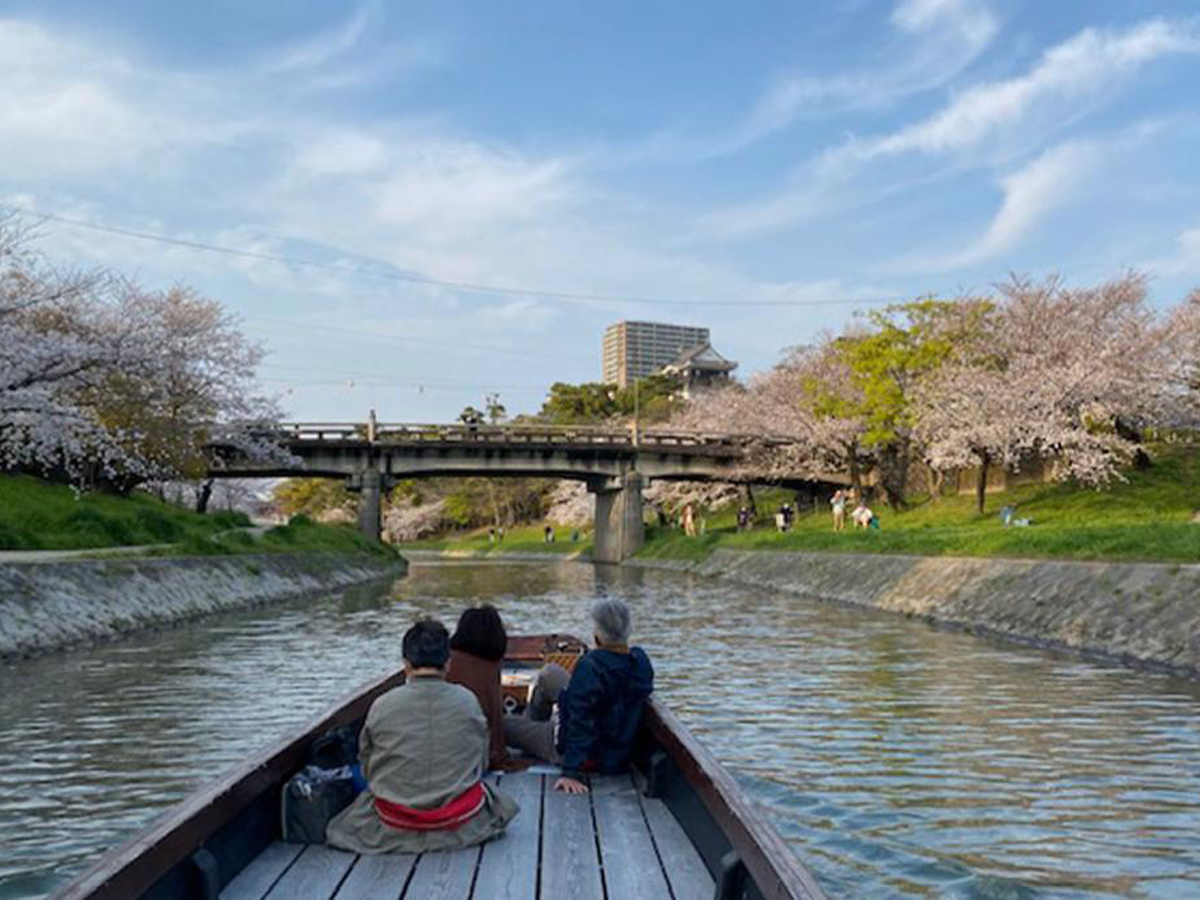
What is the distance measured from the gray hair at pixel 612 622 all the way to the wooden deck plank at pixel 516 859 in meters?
1.05

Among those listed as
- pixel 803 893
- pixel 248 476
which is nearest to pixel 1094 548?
pixel 803 893

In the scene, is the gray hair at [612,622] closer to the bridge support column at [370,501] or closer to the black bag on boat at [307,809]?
the black bag on boat at [307,809]

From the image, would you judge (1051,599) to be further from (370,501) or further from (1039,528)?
(370,501)

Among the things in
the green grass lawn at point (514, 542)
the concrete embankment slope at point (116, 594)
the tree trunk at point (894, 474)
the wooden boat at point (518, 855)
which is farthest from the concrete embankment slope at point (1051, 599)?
the green grass lawn at point (514, 542)

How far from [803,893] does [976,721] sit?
8.57m

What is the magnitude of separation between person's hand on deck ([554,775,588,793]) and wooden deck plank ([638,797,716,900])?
38 cm

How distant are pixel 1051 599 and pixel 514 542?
65964 millimetres

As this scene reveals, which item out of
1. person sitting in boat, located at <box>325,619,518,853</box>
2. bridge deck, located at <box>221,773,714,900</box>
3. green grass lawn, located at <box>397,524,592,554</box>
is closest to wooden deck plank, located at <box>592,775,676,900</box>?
bridge deck, located at <box>221,773,714,900</box>

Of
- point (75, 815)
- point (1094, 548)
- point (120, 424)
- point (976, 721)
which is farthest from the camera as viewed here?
point (120, 424)

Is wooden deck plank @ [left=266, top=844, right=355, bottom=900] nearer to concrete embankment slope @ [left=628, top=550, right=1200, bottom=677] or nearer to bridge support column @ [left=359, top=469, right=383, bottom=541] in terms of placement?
concrete embankment slope @ [left=628, top=550, right=1200, bottom=677]

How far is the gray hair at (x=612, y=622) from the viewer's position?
6.63 metres

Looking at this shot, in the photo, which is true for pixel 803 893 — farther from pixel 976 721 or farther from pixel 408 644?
pixel 976 721

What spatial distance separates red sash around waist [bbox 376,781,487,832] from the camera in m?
5.09

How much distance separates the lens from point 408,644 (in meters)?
5.50
